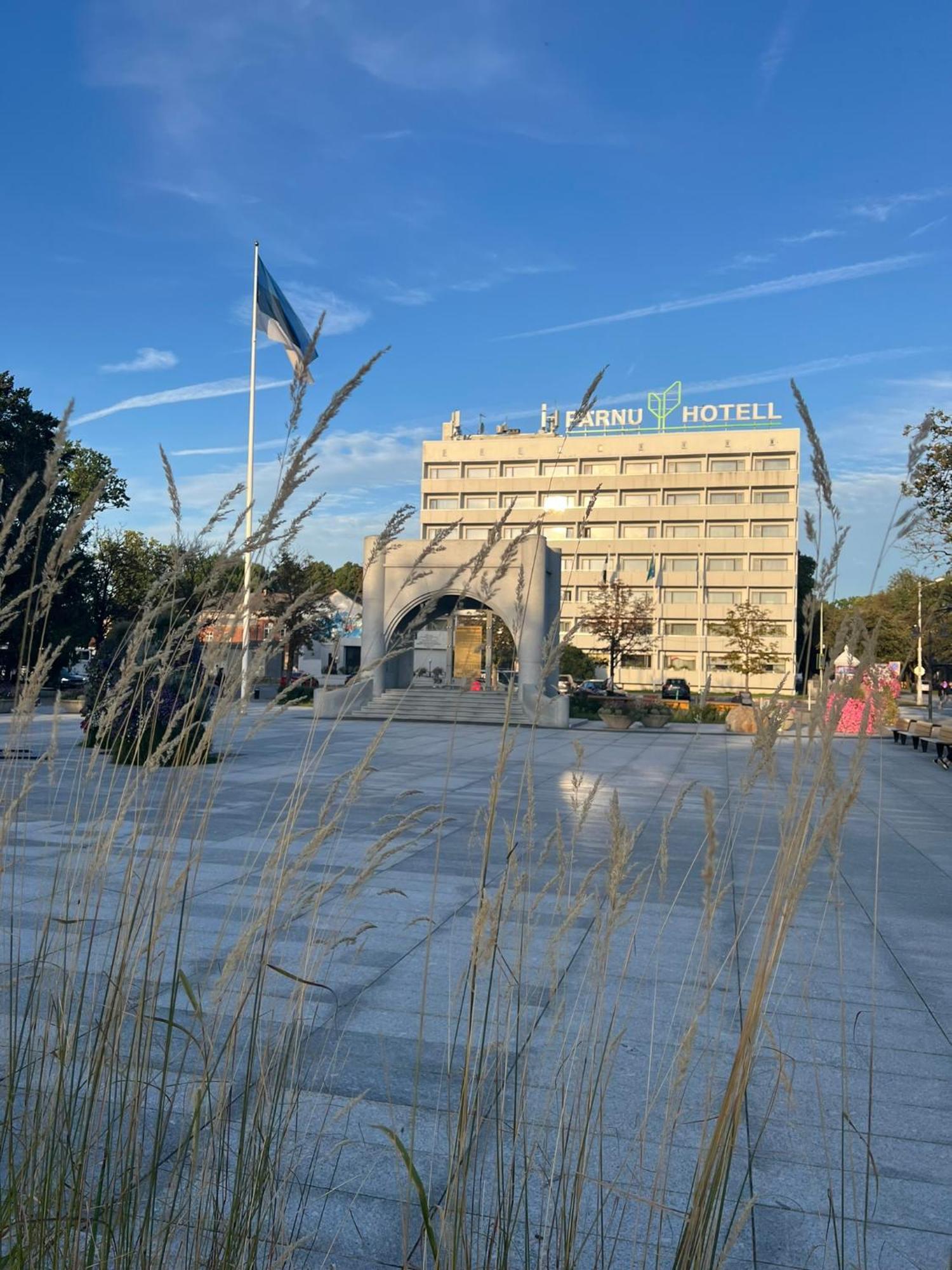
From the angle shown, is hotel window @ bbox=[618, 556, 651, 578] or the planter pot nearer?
the planter pot

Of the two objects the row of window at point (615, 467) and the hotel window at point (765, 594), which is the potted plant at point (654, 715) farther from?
the hotel window at point (765, 594)

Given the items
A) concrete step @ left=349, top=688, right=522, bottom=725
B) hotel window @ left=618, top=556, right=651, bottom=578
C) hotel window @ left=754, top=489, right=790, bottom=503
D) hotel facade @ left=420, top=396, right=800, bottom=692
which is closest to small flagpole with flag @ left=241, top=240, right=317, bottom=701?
concrete step @ left=349, top=688, right=522, bottom=725

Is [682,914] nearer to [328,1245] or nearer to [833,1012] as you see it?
[833,1012]

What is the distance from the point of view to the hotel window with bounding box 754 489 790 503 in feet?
231

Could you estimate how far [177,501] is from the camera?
2.48 m

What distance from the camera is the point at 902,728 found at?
2152 cm

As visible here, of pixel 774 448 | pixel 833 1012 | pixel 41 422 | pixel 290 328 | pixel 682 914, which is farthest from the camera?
pixel 774 448

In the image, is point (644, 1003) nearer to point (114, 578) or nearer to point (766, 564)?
point (114, 578)

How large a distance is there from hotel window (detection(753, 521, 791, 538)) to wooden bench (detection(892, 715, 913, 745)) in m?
48.6

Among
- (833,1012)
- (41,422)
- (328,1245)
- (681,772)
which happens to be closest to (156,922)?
(328,1245)

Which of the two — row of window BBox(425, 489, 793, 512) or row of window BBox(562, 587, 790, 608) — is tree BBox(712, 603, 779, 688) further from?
row of window BBox(425, 489, 793, 512)

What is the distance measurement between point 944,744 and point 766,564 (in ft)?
178

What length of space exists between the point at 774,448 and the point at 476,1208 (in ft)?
239

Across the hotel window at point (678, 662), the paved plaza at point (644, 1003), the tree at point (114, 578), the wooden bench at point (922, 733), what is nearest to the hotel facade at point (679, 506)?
the hotel window at point (678, 662)
